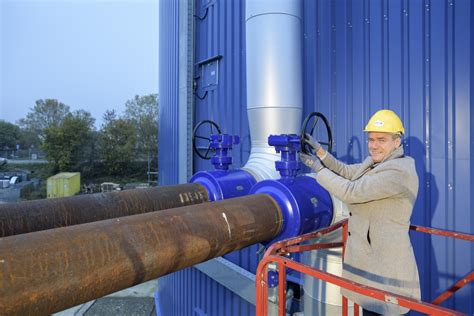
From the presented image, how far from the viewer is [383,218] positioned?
198 cm

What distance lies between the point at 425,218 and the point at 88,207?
2726 millimetres

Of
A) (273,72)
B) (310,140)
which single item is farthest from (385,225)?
(273,72)

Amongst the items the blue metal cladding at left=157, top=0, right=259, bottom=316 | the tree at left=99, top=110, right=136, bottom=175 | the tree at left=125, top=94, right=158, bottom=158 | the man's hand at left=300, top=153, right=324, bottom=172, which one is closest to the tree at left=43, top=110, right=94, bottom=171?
the tree at left=99, top=110, right=136, bottom=175

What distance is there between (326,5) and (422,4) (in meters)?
1.00

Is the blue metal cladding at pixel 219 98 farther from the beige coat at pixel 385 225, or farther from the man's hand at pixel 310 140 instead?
the beige coat at pixel 385 225

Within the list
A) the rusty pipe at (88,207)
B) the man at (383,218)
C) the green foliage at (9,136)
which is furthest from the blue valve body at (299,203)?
the green foliage at (9,136)

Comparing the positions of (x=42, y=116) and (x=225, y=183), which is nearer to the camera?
(x=225, y=183)

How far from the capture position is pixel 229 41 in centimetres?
509

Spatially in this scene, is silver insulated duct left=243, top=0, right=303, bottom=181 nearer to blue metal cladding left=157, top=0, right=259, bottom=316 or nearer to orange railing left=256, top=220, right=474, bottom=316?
orange railing left=256, top=220, right=474, bottom=316

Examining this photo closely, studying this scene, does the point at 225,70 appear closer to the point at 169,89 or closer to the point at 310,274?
the point at 169,89

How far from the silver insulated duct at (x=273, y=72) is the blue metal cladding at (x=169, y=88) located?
4.23m

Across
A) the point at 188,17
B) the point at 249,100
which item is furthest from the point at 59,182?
the point at 249,100

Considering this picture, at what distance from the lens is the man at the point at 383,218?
75.4 inches

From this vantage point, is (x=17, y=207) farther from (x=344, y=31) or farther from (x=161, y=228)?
Answer: (x=344, y=31)
